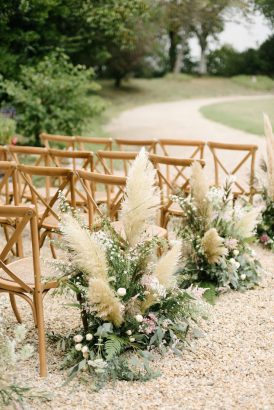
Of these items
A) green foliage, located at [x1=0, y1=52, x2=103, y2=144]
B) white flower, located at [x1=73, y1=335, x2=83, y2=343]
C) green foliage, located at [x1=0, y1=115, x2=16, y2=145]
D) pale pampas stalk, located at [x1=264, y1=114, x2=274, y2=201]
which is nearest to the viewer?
white flower, located at [x1=73, y1=335, x2=83, y2=343]

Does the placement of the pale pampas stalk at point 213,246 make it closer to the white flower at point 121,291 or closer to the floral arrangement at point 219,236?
the floral arrangement at point 219,236

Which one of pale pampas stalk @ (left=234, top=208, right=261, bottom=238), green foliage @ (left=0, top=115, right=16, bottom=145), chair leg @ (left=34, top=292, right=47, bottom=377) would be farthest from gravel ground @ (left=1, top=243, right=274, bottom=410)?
green foliage @ (left=0, top=115, right=16, bottom=145)

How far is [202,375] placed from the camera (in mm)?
3611

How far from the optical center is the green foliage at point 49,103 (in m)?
12.6

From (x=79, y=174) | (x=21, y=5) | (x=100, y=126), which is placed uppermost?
(x=21, y=5)

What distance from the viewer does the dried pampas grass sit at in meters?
3.48

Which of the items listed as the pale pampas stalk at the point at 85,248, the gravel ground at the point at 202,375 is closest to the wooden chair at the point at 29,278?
the gravel ground at the point at 202,375

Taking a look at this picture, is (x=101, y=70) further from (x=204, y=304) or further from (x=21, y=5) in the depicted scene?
(x=204, y=304)

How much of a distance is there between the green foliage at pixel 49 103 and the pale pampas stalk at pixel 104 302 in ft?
30.6

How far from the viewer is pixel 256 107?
26578mm

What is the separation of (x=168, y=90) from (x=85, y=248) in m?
32.6

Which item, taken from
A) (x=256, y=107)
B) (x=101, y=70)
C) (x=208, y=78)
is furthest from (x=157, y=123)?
(x=208, y=78)

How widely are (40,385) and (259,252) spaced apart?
3.37 meters

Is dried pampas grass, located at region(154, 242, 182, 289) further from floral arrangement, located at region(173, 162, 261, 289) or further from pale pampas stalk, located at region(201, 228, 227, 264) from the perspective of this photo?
floral arrangement, located at region(173, 162, 261, 289)
